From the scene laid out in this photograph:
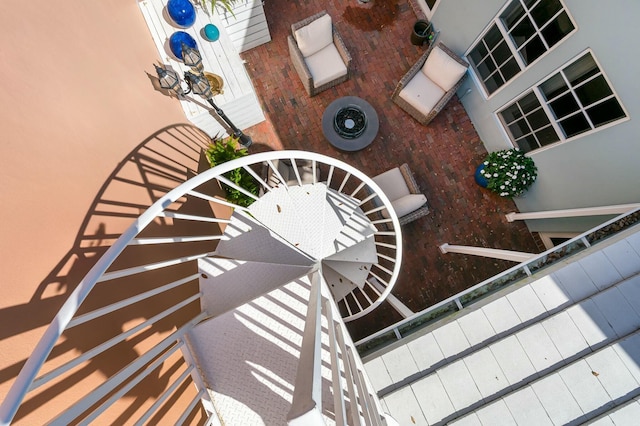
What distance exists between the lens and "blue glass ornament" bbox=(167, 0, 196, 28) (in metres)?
4.25

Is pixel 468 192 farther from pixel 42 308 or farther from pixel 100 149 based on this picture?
pixel 42 308

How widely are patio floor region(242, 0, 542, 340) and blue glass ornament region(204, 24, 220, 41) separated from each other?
114 cm

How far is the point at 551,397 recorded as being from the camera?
240cm

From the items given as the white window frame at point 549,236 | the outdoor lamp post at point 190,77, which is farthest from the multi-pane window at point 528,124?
the outdoor lamp post at point 190,77

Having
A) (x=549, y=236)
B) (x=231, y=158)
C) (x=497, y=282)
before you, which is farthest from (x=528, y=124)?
(x=231, y=158)

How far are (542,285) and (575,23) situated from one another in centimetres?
276

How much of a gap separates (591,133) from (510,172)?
0.99 metres

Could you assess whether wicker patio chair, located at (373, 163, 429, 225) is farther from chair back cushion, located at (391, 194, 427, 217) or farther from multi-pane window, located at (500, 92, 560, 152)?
multi-pane window, located at (500, 92, 560, 152)

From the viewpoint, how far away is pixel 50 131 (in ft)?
7.41

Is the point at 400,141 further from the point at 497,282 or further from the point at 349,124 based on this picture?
the point at 497,282

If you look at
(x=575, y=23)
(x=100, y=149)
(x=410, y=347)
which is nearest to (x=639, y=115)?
(x=575, y=23)

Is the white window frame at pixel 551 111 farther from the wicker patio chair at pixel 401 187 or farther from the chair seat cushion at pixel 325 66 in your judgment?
the chair seat cushion at pixel 325 66

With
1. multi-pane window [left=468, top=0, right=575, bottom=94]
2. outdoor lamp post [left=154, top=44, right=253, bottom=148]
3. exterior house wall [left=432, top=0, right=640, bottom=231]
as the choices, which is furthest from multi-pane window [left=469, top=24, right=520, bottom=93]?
outdoor lamp post [left=154, top=44, right=253, bottom=148]

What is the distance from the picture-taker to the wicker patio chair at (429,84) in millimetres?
4898
